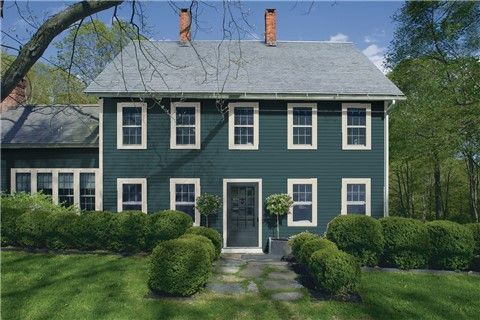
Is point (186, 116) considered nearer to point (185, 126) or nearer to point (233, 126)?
point (185, 126)

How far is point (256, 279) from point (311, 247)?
1.67m

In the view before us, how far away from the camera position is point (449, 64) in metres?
22.1

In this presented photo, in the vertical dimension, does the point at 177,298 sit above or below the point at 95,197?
below

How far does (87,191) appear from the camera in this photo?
14.4 meters

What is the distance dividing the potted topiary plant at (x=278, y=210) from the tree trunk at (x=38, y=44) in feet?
31.3

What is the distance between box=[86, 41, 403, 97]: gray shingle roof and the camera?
13.6 metres

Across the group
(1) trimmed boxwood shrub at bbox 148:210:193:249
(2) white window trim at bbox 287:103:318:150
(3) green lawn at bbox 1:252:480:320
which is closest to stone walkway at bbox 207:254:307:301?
(3) green lawn at bbox 1:252:480:320

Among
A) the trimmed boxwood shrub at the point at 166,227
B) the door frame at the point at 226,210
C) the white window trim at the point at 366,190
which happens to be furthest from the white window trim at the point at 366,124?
the trimmed boxwood shrub at the point at 166,227

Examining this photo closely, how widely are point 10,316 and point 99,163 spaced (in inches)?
301

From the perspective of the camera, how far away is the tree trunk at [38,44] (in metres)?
5.00

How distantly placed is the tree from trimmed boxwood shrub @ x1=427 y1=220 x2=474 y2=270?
483cm

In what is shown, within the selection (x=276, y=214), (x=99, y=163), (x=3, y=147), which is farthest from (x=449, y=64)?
(x=3, y=147)

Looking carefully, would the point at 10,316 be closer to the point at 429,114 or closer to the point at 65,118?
the point at 65,118

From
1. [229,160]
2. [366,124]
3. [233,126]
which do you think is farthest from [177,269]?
[366,124]
